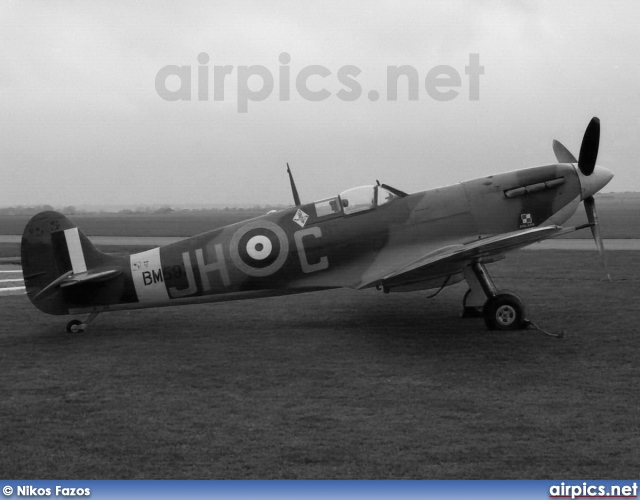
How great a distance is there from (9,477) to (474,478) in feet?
10.6

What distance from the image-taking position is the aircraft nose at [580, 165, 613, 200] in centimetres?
1036

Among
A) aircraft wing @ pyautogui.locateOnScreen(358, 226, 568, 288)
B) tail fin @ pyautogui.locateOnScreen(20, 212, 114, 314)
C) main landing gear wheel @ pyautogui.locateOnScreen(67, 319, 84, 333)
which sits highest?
tail fin @ pyautogui.locateOnScreen(20, 212, 114, 314)

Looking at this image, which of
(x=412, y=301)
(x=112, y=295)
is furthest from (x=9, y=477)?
(x=412, y=301)

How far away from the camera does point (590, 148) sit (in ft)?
33.4

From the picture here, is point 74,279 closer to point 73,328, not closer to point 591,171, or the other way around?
point 73,328

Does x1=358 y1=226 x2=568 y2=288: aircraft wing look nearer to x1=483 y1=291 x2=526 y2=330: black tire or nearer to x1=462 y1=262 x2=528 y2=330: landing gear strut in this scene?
x1=462 y1=262 x2=528 y2=330: landing gear strut

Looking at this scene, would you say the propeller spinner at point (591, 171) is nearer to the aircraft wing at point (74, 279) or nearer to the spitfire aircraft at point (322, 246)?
the spitfire aircraft at point (322, 246)

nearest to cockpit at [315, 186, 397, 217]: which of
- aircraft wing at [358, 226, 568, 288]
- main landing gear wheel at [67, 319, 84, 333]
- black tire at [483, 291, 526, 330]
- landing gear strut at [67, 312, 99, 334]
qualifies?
aircraft wing at [358, 226, 568, 288]

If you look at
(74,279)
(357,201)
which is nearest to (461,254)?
(357,201)

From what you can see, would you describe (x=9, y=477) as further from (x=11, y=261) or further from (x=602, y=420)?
(x=11, y=261)

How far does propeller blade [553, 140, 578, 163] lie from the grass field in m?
2.51

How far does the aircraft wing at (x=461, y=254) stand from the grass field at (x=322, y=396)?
2.87 feet

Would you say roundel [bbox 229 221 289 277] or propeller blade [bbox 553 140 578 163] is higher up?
propeller blade [bbox 553 140 578 163]

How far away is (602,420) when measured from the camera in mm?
5809
